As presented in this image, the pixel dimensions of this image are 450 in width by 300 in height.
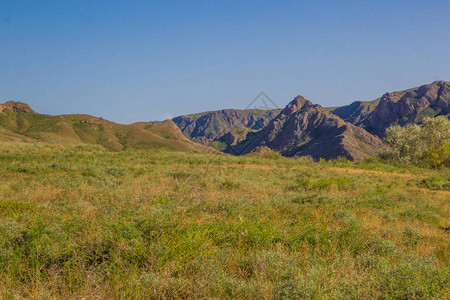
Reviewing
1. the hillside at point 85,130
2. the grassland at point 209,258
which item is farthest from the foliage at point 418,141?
the hillside at point 85,130

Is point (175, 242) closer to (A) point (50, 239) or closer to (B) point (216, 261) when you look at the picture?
(B) point (216, 261)

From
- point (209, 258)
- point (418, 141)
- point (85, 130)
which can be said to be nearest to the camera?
point (209, 258)

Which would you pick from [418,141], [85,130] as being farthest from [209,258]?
[85,130]

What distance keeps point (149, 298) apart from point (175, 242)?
44.7 inches

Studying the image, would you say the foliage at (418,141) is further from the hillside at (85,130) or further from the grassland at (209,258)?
the hillside at (85,130)

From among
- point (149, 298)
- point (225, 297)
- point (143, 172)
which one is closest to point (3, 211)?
point (149, 298)

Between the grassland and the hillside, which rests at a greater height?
the hillside

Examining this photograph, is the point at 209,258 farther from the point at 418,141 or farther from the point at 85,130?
the point at 85,130

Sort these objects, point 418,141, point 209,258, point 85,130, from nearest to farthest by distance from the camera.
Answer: point 209,258 < point 418,141 < point 85,130

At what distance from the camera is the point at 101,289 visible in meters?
3.20

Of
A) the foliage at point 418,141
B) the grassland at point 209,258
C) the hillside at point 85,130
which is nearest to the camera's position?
the grassland at point 209,258

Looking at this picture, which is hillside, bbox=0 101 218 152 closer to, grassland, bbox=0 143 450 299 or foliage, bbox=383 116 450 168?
foliage, bbox=383 116 450 168

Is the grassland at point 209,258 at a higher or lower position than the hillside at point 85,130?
lower

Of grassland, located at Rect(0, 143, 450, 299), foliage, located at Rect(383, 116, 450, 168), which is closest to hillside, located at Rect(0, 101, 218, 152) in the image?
foliage, located at Rect(383, 116, 450, 168)
